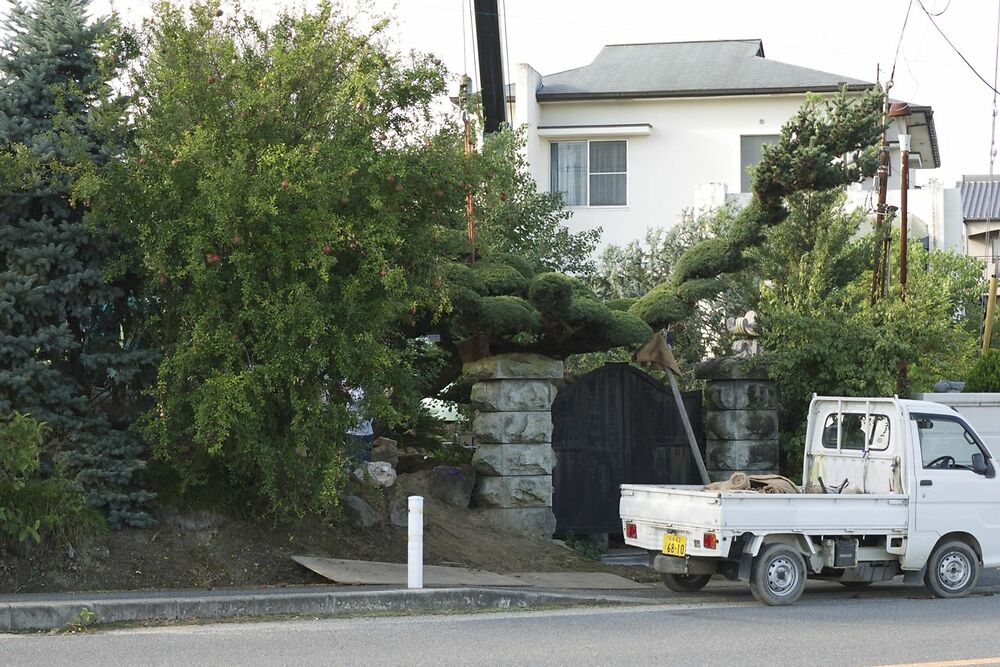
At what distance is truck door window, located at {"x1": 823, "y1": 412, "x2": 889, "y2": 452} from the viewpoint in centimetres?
1289

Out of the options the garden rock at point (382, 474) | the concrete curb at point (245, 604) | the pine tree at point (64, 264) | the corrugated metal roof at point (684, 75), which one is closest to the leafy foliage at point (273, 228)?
the pine tree at point (64, 264)

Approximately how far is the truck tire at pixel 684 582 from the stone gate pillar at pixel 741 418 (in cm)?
389

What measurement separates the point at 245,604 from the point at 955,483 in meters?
7.23

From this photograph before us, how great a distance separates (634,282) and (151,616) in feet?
50.3

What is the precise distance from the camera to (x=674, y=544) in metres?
12.0

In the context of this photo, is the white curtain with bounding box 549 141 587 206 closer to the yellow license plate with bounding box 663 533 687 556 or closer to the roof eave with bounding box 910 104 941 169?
the roof eave with bounding box 910 104 941 169

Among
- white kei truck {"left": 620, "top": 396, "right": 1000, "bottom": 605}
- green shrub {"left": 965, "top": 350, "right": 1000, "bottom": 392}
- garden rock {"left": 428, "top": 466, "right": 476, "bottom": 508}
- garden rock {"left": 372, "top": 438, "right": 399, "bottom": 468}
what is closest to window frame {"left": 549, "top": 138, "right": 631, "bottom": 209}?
green shrub {"left": 965, "top": 350, "right": 1000, "bottom": 392}

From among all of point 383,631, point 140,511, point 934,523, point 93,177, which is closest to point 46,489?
point 140,511

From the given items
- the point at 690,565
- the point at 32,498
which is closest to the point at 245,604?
Result: the point at 32,498

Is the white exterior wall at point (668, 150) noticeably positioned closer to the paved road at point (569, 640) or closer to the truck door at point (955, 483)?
the truck door at point (955, 483)

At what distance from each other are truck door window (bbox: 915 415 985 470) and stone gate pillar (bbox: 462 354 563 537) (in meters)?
4.42

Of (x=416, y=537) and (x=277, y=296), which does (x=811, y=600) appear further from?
(x=277, y=296)

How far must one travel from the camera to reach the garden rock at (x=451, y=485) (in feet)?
48.8

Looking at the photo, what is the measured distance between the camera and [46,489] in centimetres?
1109
